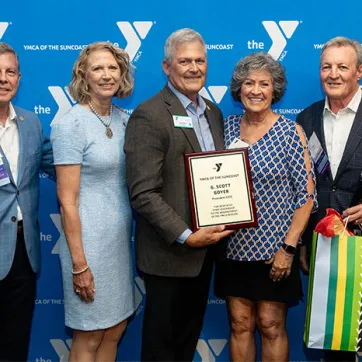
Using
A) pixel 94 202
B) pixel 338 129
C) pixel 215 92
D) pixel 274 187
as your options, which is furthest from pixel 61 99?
pixel 338 129

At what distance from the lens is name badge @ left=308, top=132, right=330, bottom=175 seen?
271 centimetres

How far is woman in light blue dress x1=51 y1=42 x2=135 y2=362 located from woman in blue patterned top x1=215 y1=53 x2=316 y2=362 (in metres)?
0.54

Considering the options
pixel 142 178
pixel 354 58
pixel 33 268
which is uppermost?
pixel 354 58

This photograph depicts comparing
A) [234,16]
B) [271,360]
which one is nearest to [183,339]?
[271,360]

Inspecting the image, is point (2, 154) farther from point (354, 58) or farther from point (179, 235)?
point (354, 58)

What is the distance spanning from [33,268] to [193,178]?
2.99ft

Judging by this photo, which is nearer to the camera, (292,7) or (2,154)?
(2,154)

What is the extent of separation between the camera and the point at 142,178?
2395mm

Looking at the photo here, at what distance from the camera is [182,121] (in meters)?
2.48

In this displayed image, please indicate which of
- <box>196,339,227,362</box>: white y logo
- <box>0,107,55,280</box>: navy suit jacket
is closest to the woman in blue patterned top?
<box>196,339,227,362</box>: white y logo

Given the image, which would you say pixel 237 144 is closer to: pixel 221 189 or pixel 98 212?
pixel 221 189

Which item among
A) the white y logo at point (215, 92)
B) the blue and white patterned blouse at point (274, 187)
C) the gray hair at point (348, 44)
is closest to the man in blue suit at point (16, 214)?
the blue and white patterned blouse at point (274, 187)

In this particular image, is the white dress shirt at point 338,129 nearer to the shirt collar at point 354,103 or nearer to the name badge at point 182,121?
the shirt collar at point 354,103

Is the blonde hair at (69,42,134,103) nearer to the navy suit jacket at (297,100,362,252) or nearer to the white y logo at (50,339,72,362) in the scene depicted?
the navy suit jacket at (297,100,362,252)
